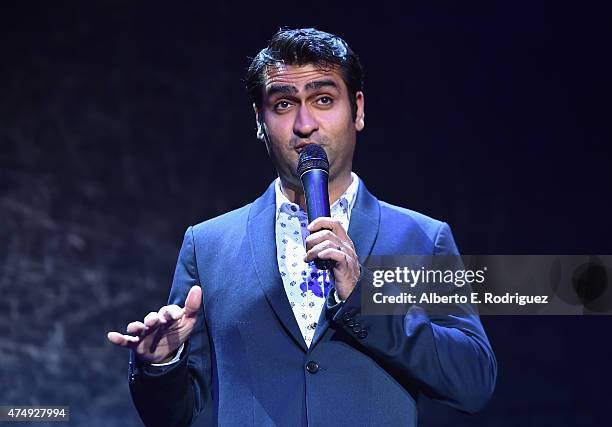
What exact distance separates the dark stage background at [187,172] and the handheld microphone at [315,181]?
3.99ft

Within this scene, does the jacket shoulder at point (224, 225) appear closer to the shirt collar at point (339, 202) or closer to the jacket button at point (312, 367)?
the shirt collar at point (339, 202)

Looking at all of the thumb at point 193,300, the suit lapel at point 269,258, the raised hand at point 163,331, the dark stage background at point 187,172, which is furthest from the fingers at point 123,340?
the dark stage background at point 187,172

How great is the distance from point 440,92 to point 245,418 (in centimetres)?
148

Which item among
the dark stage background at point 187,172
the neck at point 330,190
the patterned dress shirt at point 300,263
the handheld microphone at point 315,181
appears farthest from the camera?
the dark stage background at point 187,172

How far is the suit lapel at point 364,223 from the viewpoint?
5.26ft

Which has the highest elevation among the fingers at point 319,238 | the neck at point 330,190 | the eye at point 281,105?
the eye at point 281,105

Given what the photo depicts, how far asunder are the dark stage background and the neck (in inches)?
39.9

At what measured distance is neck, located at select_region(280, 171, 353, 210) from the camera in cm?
168

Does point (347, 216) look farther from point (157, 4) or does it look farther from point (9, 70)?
point (9, 70)

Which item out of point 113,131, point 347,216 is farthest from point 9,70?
point 347,216

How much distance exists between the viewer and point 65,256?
274cm

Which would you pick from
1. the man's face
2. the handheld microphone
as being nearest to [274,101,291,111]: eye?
the man's face

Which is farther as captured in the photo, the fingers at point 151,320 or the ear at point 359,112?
the ear at point 359,112

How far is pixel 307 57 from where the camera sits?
5.41ft
